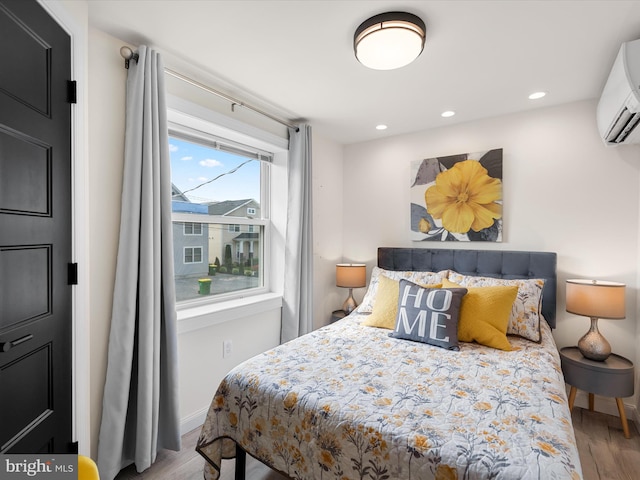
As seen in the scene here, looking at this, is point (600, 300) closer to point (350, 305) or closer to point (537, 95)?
point (537, 95)

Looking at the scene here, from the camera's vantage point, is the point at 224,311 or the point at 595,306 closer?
the point at 595,306

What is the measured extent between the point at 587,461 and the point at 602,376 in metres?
0.53

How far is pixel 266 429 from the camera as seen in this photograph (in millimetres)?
1517

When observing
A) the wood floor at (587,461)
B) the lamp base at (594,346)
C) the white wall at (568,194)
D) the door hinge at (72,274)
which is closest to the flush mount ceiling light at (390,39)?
the white wall at (568,194)

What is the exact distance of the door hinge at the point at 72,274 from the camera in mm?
1490

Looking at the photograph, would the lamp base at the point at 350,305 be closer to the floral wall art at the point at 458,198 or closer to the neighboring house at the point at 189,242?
the floral wall art at the point at 458,198

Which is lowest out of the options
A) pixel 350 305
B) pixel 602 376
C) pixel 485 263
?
pixel 602 376

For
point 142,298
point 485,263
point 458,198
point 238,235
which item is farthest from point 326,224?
point 142,298

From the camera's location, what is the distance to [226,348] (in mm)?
2547

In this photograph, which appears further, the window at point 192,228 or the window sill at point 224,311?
the window at point 192,228

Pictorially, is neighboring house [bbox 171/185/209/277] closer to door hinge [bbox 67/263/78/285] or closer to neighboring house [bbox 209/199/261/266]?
neighboring house [bbox 209/199/261/266]

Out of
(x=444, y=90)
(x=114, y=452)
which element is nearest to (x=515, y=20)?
(x=444, y=90)

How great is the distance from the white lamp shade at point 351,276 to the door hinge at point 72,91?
2.46 metres

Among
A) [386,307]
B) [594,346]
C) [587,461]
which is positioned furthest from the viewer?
[386,307]
